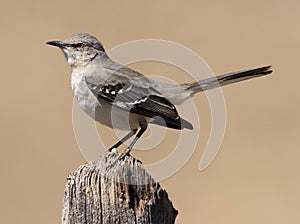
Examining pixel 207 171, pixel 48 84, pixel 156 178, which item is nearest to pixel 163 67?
pixel 48 84

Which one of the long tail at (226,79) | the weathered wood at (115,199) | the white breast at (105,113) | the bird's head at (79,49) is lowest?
the weathered wood at (115,199)

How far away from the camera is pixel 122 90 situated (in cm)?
643

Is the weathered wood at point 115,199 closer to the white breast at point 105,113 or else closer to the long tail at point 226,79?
the white breast at point 105,113

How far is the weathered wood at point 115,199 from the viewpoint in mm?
4109

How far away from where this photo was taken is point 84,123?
20.0 feet

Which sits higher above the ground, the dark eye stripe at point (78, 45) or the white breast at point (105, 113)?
the dark eye stripe at point (78, 45)

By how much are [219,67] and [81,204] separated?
8.54 meters

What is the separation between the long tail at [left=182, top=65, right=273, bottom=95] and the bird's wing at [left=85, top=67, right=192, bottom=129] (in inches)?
15.4

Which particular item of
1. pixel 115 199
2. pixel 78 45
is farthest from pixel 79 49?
pixel 115 199

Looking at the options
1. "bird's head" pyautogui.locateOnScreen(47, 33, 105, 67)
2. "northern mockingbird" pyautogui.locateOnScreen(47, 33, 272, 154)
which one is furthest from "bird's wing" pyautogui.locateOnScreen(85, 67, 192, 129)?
"bird's head" pyautogui.locateOnScreen(47, 33, 105, 67)

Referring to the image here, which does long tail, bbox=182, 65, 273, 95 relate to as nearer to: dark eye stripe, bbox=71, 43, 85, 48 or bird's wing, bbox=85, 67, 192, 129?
bird's wing, bbox=85, 67, 192, 129

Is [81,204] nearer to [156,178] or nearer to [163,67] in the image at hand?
[156,178]

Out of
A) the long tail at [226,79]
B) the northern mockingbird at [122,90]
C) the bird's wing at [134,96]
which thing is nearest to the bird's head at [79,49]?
the northern mockingbird at [122,90]

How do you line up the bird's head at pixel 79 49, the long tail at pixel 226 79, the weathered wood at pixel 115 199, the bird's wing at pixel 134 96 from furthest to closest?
the bird's head at pixel 79 49, the long tail at pixel 226 79, the bird's wing at pixel 134 96, the weathered wood at pixel 115 199
